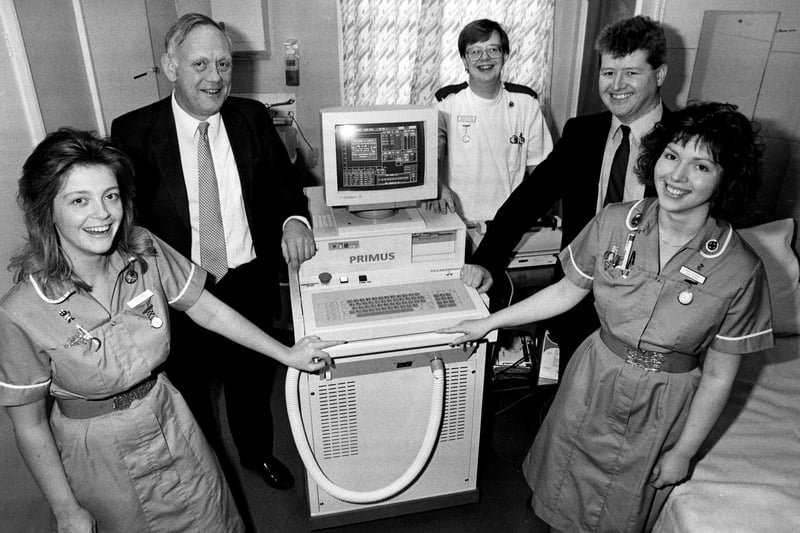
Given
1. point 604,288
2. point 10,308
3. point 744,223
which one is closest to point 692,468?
point 604,288

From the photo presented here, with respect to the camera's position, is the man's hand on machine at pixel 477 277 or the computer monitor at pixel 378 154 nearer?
the computer monitor at pixel 378 154

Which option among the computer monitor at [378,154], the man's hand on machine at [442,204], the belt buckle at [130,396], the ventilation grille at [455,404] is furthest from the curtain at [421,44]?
the belt buckle at [130,396]

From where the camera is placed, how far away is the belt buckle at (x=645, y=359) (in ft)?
4.97

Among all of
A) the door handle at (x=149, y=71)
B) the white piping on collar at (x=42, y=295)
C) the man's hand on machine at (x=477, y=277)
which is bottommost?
the man's hand on machine at (x=477, y=277)

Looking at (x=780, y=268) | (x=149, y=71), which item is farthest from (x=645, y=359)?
(x=149, y=71)

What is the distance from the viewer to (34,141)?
1.73 meters

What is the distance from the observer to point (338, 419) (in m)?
1.91

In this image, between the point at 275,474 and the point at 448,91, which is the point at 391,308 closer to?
the point at 275,474

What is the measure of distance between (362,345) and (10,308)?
0.90 meters

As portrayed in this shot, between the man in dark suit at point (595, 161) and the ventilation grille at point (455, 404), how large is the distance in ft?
0.99

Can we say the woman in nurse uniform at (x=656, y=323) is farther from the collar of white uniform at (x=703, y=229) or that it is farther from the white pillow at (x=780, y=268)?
the white pillow at (x=780, y=268)

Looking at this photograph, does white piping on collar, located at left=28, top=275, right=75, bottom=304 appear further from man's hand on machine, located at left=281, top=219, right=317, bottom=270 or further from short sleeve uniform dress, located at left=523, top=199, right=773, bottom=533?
short sleeve uniform dress, located at left=523, top=199, right=773, bottom=533

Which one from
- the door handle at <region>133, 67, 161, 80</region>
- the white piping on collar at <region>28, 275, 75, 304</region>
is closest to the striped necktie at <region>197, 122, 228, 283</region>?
the white piping on collar at <region>28, 275, 75, 304</region>

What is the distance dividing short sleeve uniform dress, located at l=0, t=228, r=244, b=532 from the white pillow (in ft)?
7.05
